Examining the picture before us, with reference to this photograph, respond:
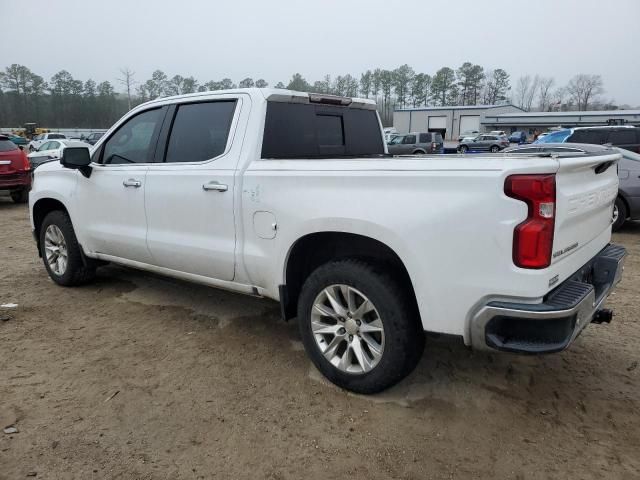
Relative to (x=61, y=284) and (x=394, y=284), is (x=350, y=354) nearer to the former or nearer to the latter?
(x=394, y=284)

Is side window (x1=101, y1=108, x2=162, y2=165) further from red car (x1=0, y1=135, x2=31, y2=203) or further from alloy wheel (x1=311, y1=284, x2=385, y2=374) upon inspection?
red car (x1=0, y1=135, x2=31, y2=203)

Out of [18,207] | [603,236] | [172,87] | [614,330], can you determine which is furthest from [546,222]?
[172,87]

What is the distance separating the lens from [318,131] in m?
4.09

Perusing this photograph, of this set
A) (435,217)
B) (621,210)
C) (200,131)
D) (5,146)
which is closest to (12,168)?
(5,146)

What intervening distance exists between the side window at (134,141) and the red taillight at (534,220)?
3.07m

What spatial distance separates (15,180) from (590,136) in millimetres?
14265

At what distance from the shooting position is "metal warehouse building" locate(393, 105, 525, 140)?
7681 centimetres

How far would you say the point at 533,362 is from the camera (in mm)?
3648

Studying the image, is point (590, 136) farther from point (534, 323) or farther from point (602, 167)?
point (534, 323)

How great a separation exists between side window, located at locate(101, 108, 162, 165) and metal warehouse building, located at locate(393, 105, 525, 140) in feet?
249

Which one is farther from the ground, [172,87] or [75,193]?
[172,87]

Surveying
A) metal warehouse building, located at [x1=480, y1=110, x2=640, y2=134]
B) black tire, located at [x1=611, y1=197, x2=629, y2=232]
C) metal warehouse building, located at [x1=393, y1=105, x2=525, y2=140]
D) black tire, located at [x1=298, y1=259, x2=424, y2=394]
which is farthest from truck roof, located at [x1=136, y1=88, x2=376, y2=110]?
metal warehouse building, located at [x1=393, y1=105, x2=525, y2=140]

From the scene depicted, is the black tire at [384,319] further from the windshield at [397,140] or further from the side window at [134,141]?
the windshield at [397,140]

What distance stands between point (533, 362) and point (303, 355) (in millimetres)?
1681
